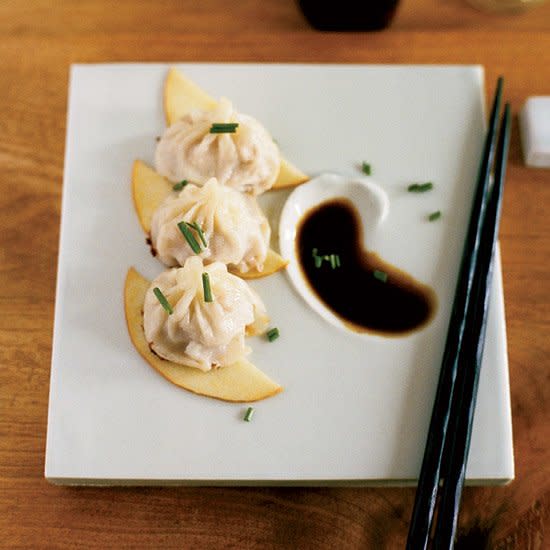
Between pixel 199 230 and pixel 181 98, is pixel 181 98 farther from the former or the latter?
pixel 199 230

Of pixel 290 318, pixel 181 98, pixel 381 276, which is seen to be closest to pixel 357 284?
pixel 381 276

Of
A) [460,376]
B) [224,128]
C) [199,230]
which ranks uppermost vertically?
[224,128]

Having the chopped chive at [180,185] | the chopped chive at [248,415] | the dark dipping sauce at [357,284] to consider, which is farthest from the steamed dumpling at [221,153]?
the chopped chive at [248,415]

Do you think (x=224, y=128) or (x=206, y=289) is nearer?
(x=206, y=289)

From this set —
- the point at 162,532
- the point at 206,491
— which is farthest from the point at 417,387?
the point at 162,532

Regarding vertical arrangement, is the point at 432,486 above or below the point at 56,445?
above

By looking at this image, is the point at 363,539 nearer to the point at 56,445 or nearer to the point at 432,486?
the point at 432,486
